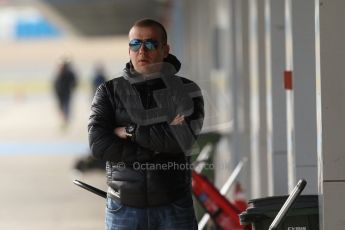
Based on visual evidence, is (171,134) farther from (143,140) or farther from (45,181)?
(45,181)

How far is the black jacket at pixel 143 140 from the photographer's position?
393cm

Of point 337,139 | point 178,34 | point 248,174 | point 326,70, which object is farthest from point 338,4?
point 178,34

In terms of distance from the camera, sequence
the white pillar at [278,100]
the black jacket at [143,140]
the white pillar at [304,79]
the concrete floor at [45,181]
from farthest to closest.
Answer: the concrete floor at [45,181], the white pillar at [278,100], the white pillar at [304,79], the black jacket at [143,140]

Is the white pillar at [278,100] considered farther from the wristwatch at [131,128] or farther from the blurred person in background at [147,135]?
the wristwatch at [131,128]

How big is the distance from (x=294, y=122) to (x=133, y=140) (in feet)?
6.48

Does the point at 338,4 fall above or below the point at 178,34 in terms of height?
below

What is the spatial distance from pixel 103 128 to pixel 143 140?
19cm

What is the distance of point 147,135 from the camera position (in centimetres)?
397

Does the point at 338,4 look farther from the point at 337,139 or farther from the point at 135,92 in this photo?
the point at 135,92

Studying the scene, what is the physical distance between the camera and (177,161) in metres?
4.02

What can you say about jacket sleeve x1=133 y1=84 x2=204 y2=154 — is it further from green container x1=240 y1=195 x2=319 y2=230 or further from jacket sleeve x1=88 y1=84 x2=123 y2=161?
green container x1=240 y1=195 x2=319 y2=230

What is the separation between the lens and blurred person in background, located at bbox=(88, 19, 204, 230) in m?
3.93

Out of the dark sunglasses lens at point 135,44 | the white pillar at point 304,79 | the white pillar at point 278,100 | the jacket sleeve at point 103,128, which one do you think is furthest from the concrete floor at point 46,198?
the dark sunglasses lens at point 135,44

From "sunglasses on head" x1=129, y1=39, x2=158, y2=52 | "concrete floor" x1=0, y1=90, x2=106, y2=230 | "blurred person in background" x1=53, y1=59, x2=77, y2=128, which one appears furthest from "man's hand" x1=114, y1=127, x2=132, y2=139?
"blurred person in background" x1=53, y1=59, x2=77, y2=128
